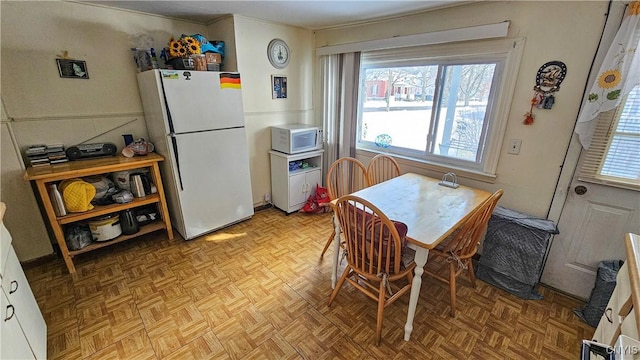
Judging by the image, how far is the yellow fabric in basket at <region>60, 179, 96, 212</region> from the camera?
6.73 feet

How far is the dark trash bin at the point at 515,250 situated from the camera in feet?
6.03

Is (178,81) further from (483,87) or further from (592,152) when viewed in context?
(592,152)

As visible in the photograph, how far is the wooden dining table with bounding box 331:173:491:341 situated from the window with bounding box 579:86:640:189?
0.66 meters

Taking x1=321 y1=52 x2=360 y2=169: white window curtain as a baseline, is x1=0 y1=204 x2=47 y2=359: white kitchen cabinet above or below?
below

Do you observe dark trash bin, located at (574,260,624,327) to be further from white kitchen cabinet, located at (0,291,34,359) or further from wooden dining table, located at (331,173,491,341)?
white kitchen cabinet, located at (0,291,34,359)

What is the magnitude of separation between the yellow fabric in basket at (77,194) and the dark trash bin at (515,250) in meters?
3.17

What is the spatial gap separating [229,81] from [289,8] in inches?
32.9

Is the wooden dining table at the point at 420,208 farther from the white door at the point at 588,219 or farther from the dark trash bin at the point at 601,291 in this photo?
the dark trash bin at the point at 601,291

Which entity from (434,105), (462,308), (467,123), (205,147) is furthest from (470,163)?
(205,147)

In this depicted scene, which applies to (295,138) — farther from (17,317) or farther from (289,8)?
(17,317)

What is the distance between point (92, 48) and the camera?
226 cm

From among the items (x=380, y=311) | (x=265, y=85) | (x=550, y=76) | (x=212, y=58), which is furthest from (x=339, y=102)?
(x=380, y=311)

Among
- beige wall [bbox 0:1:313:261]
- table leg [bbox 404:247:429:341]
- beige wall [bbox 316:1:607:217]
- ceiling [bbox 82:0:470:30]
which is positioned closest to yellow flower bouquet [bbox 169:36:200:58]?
ceiling [bbox 82:0:470:30]

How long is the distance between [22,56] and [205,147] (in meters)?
1.42
